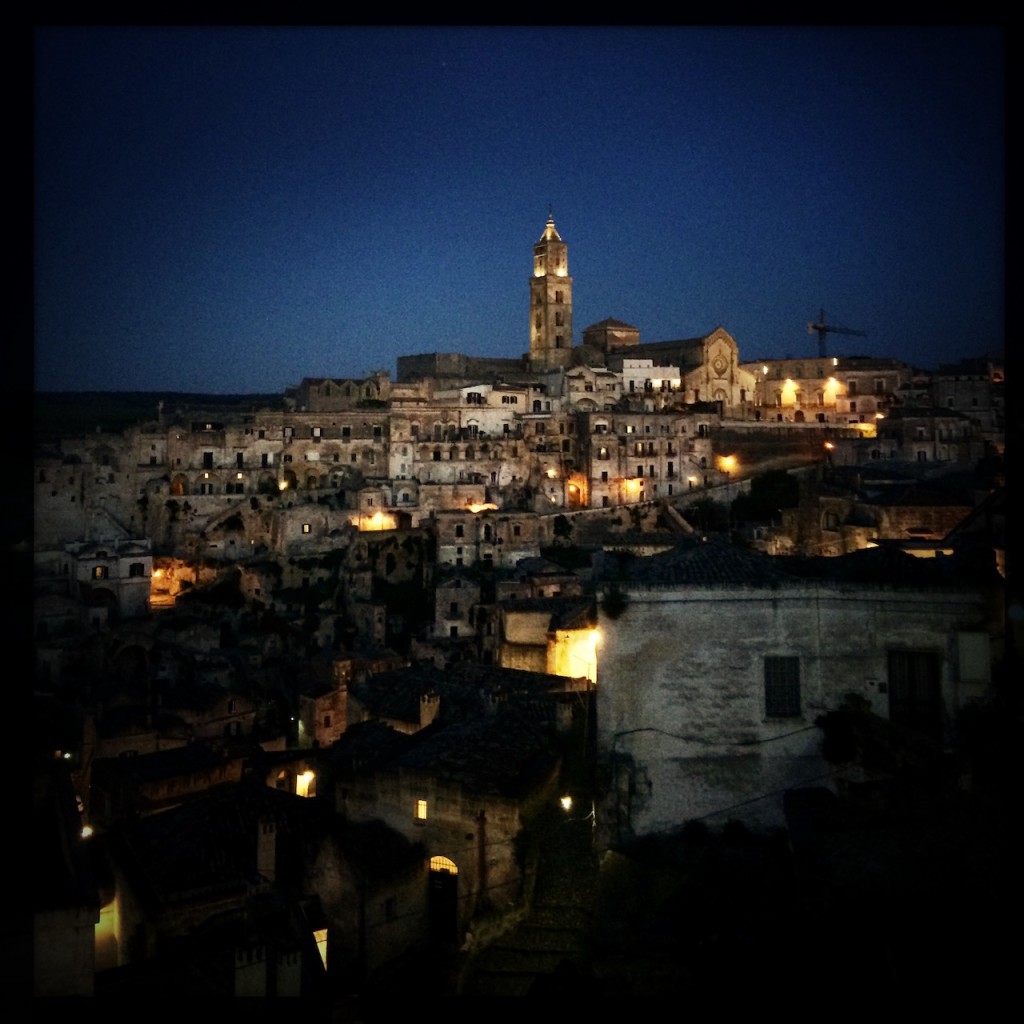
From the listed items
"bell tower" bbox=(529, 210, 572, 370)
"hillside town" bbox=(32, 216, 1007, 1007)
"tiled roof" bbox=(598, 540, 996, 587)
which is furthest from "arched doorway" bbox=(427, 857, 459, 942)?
"bell tower" bbox=(529, 210, 572, 370)

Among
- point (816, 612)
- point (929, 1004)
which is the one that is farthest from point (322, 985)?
point (816, 612)

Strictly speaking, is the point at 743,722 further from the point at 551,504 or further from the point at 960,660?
the point at 551,504

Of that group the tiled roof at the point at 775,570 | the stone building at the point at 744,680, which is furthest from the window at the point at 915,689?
the tiled roof at the point at 775,570

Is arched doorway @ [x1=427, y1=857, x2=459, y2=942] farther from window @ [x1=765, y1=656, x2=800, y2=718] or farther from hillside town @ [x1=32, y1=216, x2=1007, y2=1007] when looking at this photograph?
window @ [x1=765, y1=656, x2=800, y2=718]

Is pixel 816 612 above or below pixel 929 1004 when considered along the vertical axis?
above

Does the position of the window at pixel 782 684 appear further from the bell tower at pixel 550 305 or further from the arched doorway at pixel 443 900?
the bell tower at pixel 550 305

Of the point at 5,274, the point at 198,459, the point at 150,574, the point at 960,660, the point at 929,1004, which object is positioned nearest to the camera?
the point at 929,1004
